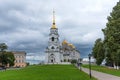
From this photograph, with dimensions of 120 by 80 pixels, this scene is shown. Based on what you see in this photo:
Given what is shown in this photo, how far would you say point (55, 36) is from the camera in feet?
602

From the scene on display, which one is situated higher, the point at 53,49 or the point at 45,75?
the point at 53,49

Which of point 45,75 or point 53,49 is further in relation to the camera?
point 53,49

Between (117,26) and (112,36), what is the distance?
205cm

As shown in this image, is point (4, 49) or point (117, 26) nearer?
point (117, 26)

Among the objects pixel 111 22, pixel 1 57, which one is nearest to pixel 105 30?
pixel 111 22

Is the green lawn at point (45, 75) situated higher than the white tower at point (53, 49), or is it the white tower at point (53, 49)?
the white tower at point (53, 49)

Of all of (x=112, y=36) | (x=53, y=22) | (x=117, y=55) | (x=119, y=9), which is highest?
(x=53, y=22)

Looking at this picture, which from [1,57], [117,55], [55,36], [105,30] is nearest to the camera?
[117,55]

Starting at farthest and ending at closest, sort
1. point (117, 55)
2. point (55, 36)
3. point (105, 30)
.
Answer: point (55, 36), point (105, 30), point (117, 55)

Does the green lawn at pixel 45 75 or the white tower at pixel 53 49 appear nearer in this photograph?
the green lawn at pixel 45 75

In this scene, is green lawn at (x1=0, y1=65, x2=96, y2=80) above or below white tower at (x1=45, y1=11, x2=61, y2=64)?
below

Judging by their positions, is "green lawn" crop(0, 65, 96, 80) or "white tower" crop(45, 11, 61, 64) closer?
"green lawn" crop(0, 65, 96, 80)

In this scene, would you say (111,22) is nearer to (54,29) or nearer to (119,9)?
(119,9)

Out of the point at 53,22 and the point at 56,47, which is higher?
the point at 53,22
